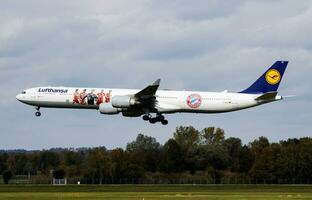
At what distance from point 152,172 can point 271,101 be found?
51.2 metres

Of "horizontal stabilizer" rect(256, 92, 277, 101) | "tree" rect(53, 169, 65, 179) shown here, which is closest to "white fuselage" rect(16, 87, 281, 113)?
"horizontal stabilizer" rect(256, 92, 277, 101)

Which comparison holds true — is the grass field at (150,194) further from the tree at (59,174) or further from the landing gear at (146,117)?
the tree at (59,174)

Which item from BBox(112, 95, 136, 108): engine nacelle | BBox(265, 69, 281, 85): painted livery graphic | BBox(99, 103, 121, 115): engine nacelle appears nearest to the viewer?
BBox(112, 95, 136, 108): engine nacelle

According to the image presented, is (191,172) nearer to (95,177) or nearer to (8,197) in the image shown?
(95,177)

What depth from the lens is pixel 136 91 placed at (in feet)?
394

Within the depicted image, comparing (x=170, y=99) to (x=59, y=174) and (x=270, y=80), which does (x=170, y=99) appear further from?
(x=59, y=174)

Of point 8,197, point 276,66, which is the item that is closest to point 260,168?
point 276,66

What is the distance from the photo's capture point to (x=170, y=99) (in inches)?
4707

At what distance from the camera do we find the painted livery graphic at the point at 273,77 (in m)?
121

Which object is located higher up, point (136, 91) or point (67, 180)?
point (136, 91)

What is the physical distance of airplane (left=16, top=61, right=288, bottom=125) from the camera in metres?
118

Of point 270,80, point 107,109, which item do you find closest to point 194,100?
point 270,80

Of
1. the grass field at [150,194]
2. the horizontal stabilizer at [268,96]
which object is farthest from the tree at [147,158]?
the grass field at [150,194]

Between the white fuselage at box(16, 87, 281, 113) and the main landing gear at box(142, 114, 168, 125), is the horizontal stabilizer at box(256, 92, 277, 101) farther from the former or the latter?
the main landing gear at box(142, 114, 168, 125)
